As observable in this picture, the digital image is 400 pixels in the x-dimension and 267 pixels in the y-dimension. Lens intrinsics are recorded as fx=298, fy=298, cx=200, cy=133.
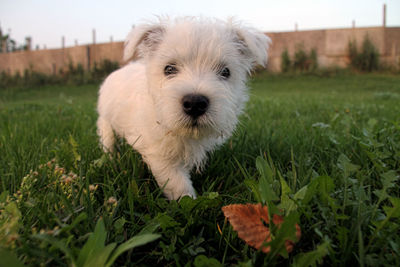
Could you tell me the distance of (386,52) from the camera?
694 inches

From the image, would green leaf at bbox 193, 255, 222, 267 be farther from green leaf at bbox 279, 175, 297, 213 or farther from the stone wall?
the stone wall

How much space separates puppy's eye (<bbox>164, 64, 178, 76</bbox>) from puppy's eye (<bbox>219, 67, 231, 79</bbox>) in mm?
356

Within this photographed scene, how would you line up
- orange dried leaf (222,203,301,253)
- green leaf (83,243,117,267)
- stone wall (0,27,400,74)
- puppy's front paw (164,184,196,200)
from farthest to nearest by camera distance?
stone wall (0,27,400,74), puppy's front paw (164,184,196,200), orange dried leaf (222,203,301,253), green leaf (83,243,117,267)

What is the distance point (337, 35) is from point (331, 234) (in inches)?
769

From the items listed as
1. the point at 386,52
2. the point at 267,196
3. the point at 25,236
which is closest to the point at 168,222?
the point at 267,196

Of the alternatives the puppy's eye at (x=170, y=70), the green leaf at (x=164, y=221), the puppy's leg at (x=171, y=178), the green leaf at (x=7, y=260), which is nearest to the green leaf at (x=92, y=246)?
Answer: the green leaf at (x=7, y=260)

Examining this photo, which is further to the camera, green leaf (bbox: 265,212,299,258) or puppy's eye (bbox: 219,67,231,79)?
puppy's eye (bbox: 219,67,231,79)

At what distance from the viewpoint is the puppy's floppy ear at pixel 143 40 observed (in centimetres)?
243

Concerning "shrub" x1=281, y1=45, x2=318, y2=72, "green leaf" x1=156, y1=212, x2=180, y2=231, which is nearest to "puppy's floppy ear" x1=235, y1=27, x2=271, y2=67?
"green leaf" x1=156, y1=212, x2=180, y2=231

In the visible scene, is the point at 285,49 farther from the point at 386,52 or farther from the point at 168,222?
the point at 168,222

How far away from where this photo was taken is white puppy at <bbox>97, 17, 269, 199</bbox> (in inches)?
77.3

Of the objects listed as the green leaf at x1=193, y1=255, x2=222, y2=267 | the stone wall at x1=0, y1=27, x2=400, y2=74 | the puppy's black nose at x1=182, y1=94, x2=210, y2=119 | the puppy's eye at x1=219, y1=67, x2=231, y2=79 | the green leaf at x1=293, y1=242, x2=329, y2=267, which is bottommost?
the green leaf at x1=193, y1=255, x2=222, y2=267

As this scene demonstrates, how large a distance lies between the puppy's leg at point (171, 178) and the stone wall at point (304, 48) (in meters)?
17.9

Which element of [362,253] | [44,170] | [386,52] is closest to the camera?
[362,253]
